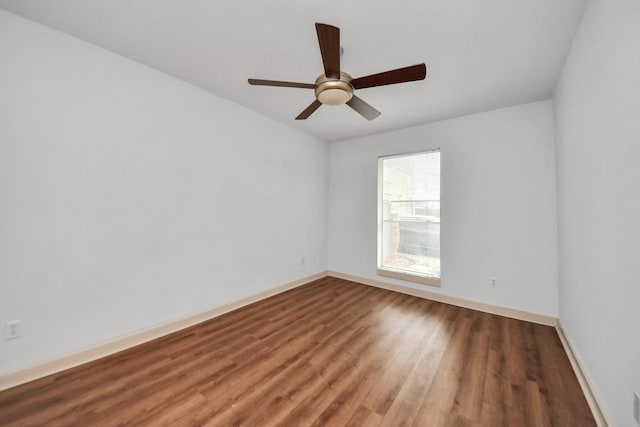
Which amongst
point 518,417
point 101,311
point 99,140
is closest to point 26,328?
point 101,311

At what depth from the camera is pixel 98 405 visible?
153 centimetres

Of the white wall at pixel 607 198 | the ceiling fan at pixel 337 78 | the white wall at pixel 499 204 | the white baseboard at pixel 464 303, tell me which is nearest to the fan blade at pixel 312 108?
the ceiling fan at pixel 337 78

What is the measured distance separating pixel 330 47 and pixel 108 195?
2242mm

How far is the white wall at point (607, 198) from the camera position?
1.13 meters

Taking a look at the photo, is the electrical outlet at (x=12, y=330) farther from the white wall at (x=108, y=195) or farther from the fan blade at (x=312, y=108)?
the fan blade at (x=312, y=108)

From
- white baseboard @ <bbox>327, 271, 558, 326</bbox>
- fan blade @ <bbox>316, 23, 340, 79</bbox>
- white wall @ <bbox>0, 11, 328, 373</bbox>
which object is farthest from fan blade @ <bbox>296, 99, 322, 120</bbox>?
white baseboard @ <bbox>327, 271, 558, 326</bbox>

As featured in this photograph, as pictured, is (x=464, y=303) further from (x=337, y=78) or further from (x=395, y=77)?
(x=337, y=78)

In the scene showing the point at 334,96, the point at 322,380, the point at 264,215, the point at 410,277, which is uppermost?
the point at 334,96

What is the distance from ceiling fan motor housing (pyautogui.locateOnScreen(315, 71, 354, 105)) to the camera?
1.76m

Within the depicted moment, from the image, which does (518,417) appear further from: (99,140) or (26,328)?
(99,140)

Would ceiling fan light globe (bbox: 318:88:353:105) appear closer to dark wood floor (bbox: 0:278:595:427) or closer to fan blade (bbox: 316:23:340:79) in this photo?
fan blade (bbox: 316:23:340:79)

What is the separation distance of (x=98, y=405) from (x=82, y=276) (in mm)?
1012

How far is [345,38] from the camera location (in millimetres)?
1893

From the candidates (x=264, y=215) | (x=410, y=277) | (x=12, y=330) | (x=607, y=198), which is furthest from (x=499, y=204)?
(x=12, y=330)
